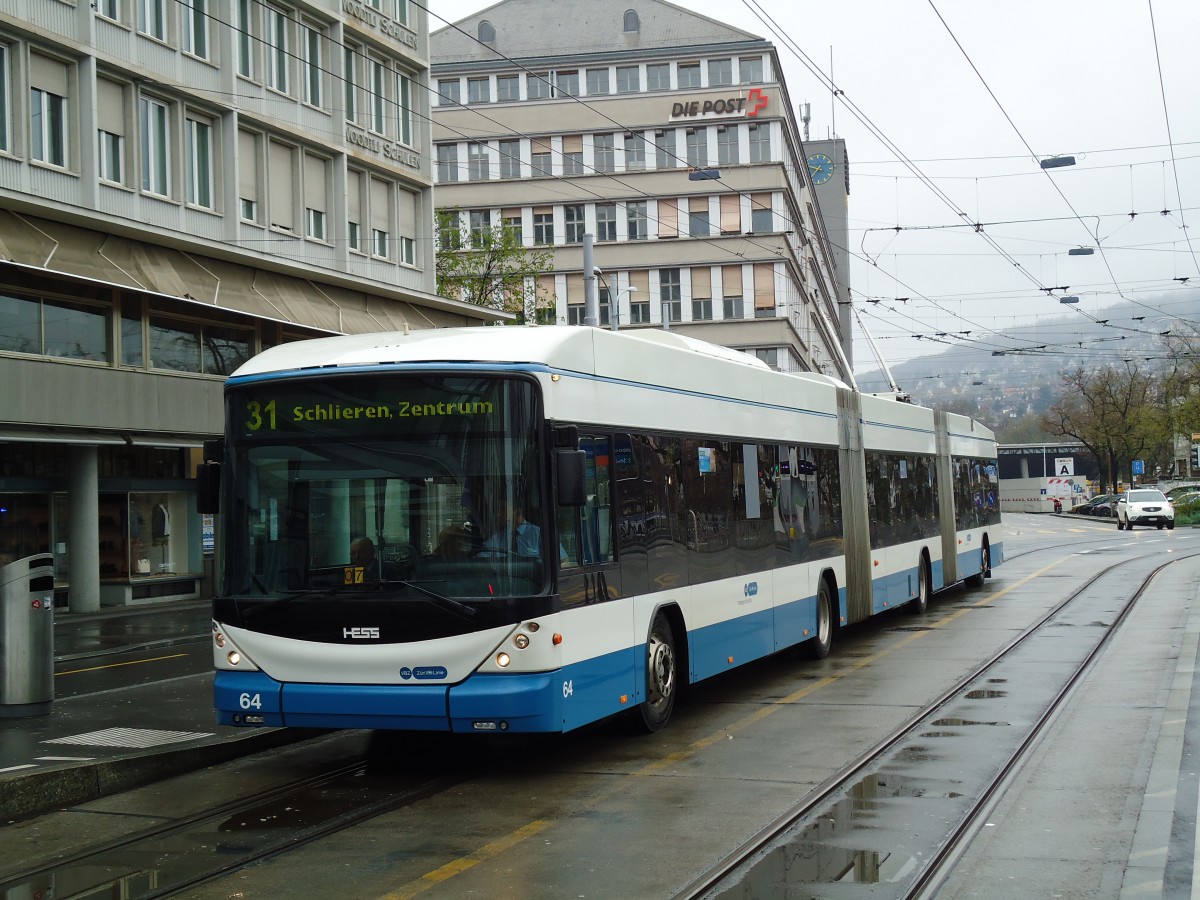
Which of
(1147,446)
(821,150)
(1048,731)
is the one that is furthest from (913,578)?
(821,150)

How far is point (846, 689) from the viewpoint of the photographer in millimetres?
13297

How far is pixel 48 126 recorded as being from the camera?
2584 centimetres

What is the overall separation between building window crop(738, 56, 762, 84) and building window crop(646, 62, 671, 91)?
364cm

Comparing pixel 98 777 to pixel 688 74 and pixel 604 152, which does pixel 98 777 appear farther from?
pixel 688 74

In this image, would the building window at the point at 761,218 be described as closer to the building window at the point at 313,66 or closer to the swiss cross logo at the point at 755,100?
the swiss cross logo at the point at 755,100

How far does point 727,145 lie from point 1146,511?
86.5ft

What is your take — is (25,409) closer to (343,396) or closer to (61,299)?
(61,299)

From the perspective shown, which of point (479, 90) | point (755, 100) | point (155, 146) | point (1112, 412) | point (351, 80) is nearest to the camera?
point (155, 146)

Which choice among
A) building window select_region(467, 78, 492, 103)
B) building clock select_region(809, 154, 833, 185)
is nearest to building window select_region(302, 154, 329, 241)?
building window select_region(467, 78, 492, 103)

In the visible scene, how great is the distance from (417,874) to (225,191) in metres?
25.8

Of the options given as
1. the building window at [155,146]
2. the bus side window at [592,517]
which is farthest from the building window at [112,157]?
the bus side window at [592,517]

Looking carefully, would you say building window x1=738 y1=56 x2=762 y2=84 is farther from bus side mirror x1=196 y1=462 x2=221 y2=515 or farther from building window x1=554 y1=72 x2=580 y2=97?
bus side mirror x1=196 y1=462 x2=221 y2=515

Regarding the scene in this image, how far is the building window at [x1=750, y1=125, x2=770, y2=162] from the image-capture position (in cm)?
7075

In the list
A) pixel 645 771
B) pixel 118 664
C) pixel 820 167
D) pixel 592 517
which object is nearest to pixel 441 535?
pixel 592 517
